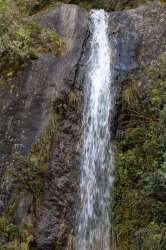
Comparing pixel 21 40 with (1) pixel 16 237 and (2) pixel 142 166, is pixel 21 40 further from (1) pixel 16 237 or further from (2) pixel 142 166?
(1) pixel 16 237

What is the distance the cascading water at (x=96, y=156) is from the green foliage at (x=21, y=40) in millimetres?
1225

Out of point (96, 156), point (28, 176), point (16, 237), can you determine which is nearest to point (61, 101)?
point (96, 156)

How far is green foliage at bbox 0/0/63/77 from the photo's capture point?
10.7 m

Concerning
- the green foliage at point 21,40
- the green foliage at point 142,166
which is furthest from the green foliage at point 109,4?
the green foliage at point 142,166

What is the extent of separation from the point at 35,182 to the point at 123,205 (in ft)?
6.63

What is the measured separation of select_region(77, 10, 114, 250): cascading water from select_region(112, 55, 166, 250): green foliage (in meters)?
0.25

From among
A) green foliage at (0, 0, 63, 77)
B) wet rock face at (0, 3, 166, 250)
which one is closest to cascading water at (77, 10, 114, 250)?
wet rock face at (0, 3, 166, 250)

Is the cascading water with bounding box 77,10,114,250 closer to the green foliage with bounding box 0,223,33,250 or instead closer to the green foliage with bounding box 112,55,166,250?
the green foliage with bounding box 112,55,166,250

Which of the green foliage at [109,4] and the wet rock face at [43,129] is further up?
the green foliage at [109,4]

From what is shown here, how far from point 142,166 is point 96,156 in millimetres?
1139

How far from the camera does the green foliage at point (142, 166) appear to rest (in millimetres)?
8258

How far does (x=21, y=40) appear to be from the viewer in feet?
35.8

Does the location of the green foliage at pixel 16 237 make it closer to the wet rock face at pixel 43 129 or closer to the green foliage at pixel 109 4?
the wet rock face at pixel 43 129

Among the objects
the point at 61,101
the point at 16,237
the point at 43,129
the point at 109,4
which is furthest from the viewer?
the point at 109,4
